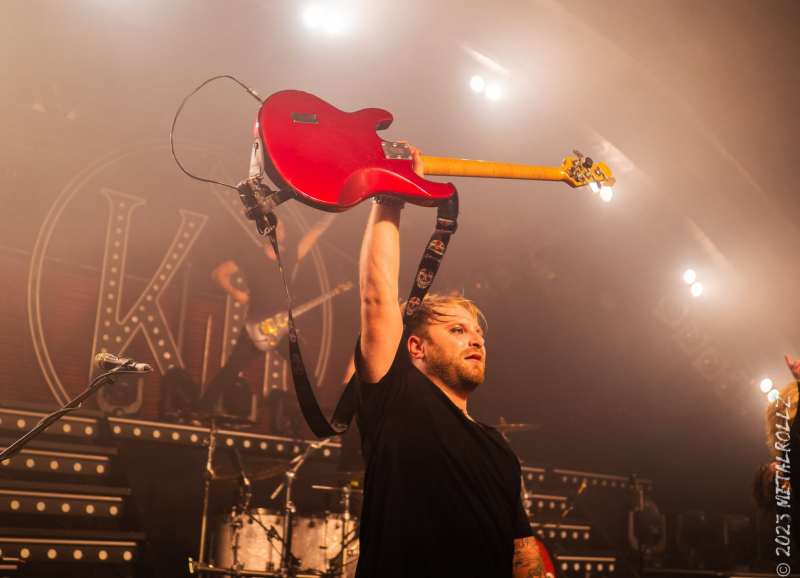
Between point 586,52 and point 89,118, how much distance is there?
4458mm

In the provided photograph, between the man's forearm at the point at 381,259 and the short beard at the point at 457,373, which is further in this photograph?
the short beard at the point at 457,373

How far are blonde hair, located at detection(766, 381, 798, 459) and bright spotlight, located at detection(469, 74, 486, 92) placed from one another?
4.24 m

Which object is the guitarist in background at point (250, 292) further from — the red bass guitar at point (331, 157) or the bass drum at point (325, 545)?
the red bass guitar at point (331, 157)

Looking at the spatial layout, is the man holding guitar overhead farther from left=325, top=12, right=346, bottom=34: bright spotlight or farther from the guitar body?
left=325, top=12, right=346, bottom=34: bright spotlight

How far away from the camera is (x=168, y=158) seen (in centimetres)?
661

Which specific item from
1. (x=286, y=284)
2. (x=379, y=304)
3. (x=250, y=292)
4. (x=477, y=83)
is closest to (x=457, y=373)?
(x=379, y=304)

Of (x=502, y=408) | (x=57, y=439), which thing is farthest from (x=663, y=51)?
(x=57, y=439)

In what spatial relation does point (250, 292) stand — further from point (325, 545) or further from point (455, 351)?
point (455, 351)

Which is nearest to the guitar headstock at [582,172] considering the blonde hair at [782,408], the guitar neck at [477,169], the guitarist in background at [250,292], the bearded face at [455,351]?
the guitar neck at [477,169]

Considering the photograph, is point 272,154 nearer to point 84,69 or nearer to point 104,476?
point 104,476

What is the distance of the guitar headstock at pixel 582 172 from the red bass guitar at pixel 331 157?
1.16m

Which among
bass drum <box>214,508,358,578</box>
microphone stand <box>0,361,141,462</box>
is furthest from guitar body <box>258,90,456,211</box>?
bass drum <box>214,508,358,578</box>

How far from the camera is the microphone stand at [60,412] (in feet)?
8.81

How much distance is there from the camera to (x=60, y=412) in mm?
2781
